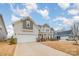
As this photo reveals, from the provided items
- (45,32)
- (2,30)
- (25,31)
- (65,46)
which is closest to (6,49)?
(2,30)

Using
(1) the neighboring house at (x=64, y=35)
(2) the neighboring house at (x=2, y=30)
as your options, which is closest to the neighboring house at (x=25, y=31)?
(2) the neighboring house at (x=2, y=30)

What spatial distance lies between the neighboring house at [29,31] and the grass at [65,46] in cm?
10

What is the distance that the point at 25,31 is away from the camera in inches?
124

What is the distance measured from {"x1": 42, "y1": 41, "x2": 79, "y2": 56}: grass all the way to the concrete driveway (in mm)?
51

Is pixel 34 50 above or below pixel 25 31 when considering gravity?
below

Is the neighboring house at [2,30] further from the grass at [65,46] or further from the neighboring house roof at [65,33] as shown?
the neighboring house roof at [65,33]

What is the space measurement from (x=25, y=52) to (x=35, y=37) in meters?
0.26

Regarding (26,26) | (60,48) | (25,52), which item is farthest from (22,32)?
(60,48)

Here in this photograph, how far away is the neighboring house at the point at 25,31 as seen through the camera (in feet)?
10.1

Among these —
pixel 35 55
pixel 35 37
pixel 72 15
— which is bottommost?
pixel 35 55

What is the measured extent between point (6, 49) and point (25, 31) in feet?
1.19

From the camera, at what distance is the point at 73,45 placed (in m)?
3.05

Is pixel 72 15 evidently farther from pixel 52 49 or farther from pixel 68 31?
pixel 52 49

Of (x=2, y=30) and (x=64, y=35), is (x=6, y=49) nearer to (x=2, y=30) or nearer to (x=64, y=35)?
(x=2, y=30)
